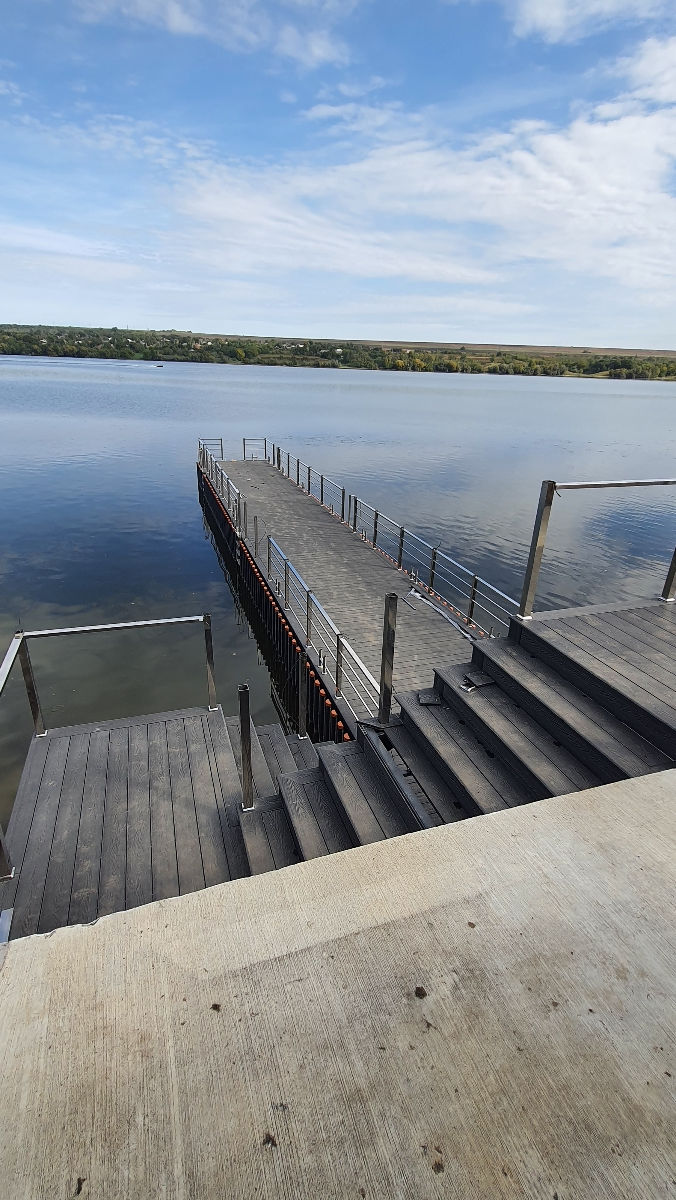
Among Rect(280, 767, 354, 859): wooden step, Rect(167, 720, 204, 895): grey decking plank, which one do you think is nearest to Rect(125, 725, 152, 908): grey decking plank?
Rect(167, 720, 204, 895): grey decking plank

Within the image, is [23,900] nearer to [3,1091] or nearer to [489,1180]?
[3,1091]

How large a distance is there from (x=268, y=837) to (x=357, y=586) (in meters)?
8.13

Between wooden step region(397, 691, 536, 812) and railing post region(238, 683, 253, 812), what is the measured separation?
1.24 m

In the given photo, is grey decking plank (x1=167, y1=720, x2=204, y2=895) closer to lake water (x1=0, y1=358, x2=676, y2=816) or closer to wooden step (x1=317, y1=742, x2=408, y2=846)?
wooden step (x1=317, y1=742, x2=408, y2=846)

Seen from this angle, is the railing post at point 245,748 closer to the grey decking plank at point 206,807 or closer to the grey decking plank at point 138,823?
the grey decking plank at point 206,807

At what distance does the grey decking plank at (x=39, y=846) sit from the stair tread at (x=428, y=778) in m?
2.44

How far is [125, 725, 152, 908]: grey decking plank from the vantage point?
352cm

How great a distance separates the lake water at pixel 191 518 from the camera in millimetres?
11391

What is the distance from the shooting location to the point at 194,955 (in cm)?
191

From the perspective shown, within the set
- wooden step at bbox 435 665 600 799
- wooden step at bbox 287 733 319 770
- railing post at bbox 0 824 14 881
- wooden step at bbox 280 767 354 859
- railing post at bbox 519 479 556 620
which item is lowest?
wooden step at bbox 287 733 319 770

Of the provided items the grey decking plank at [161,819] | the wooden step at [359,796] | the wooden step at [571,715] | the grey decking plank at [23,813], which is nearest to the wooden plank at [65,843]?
the grey decking plank at [23,813]

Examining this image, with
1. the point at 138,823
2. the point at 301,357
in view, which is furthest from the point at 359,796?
the point at 301,357

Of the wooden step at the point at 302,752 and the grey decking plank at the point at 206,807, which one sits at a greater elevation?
the grey decking plank at the point at 206,807

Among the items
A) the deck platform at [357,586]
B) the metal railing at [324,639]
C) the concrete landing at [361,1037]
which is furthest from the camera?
the deck platform at [357,586]
